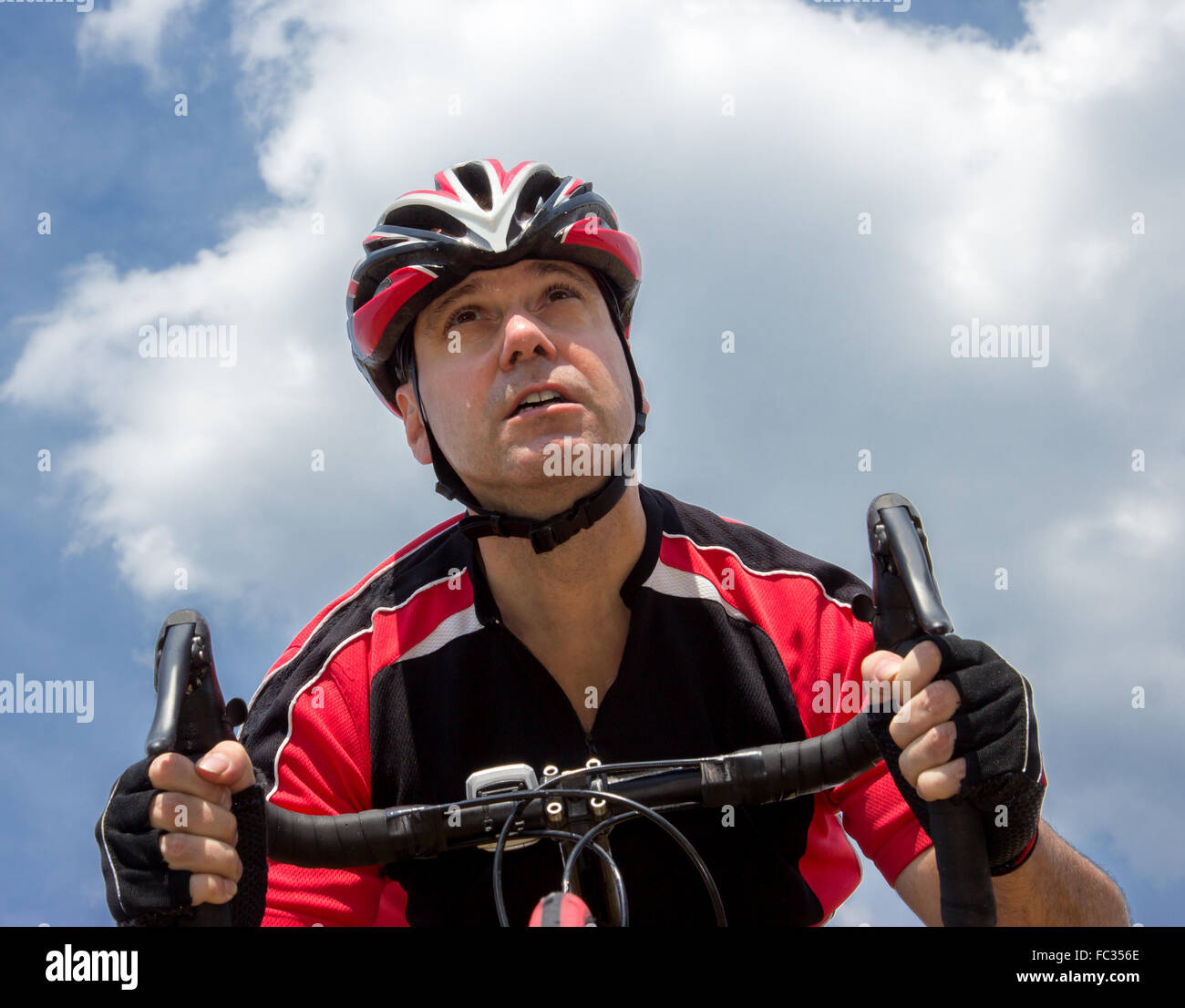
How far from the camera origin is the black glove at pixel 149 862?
260 centimetres

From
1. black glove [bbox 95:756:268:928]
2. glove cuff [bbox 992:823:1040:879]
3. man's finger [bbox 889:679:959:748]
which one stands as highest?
man's finger [bbox 889:679:959:748]

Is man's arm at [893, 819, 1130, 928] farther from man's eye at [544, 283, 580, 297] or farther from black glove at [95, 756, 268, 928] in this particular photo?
man's eye at [544, 283, 580, 297]

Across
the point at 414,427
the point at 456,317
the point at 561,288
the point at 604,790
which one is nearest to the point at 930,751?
the point at 604,790

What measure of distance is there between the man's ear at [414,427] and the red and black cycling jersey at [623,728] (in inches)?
32.2

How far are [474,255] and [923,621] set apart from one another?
3.18 metres

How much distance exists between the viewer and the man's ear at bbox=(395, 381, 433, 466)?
5402mm

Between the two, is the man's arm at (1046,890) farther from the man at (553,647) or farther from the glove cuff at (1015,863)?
the glove cuff at (1015,863)

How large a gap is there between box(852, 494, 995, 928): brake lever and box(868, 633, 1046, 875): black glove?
2.1 inches

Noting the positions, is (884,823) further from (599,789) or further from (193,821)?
(193,821)

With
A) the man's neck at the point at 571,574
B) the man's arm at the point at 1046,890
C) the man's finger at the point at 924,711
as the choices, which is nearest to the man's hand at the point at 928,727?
the man's finger at the point at 924,711

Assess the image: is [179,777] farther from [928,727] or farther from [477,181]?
[477,181]

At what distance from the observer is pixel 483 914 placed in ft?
13.9

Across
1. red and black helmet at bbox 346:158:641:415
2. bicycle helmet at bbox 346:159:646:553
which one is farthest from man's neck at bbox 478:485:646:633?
red and black helmet at bbox 346:158:641:415

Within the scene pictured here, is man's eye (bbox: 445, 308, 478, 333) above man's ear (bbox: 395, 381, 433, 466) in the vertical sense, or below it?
above
